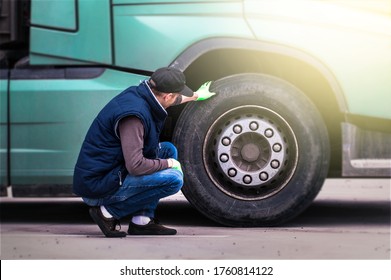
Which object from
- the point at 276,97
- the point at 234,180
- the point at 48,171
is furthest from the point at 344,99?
the point at 48,171

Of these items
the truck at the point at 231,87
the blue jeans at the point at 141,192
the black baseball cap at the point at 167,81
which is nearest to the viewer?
the black baseball cap at the point at 167,81

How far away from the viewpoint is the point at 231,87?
5.51 metres

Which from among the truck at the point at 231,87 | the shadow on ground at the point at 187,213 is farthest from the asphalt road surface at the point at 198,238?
the truck at the point at 231,87

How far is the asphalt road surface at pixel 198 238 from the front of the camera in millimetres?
4867

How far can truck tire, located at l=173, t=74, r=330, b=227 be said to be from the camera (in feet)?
18.0

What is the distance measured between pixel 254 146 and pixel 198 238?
66 centimetres

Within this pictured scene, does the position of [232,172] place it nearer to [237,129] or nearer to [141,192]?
[237,129]

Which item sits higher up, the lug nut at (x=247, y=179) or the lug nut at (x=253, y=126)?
the lug nut at (x=253, y=126)

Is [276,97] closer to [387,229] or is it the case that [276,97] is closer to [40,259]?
[387,229]

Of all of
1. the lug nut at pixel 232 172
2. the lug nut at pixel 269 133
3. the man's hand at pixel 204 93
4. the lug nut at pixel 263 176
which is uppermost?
the man's hand at pixel 204 93

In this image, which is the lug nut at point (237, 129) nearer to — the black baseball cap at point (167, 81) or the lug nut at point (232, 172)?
the lug nut at point (232, 172)

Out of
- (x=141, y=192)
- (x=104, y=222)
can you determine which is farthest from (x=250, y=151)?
(x=104, y=222)

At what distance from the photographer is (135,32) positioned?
5.53 m

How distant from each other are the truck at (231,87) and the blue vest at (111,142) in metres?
0.48
